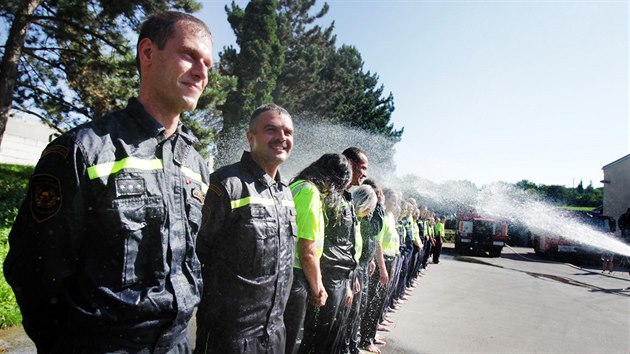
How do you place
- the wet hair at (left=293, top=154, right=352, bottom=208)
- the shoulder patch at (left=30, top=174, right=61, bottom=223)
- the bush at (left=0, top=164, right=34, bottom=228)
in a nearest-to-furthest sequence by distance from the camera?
the shoulder patch at (left=30, top=174, right=61, bottom=223) < the wet hair at (left=293, top=154, right=352, bottom=208) < the bush at (left=0, top=164, right=34, bottom=228)

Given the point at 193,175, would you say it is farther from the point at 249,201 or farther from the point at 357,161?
the point at 357,161

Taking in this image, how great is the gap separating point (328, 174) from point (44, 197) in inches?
95.1

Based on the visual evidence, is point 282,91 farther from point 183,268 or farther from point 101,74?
point 183,268

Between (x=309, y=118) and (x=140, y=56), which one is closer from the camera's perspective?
Answer: (x=140, y=56)

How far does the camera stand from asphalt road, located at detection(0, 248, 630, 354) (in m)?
5.83

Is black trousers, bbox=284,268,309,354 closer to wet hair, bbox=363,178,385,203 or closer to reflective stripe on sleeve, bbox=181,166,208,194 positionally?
reflective stripe on sleeve, bbox=181,166,208,194

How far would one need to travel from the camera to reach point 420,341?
591cm

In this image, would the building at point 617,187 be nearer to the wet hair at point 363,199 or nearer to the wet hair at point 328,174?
the wet hair at point 363,199

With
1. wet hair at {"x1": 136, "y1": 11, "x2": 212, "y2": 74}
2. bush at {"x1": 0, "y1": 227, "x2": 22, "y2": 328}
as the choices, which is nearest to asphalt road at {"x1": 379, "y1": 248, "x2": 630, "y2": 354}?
bush at {"x1": 0, "y1": 227, "x2": 22, "y2": 328}

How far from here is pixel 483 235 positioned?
21.9m

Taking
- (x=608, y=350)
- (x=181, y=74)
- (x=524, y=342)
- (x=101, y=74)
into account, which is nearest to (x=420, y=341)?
(x=524, y=342)

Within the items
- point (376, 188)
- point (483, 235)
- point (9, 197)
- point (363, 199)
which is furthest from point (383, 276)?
point (483, 235)

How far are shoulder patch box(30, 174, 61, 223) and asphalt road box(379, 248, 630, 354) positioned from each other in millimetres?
4926

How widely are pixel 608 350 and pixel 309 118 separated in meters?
26.1
